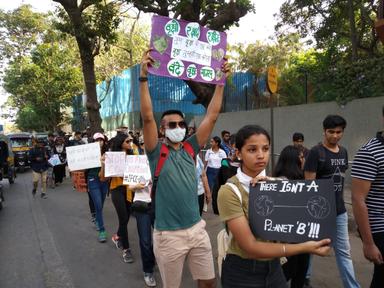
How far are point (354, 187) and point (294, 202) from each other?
102 centimetres

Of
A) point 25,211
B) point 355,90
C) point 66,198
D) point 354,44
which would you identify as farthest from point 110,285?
point 354,44

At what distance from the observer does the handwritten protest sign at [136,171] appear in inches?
197

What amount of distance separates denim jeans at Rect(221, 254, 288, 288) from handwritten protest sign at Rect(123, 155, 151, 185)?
9.08ft

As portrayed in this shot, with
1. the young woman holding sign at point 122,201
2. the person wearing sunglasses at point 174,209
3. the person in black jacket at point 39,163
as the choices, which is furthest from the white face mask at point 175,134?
the person in black jacket at point 39,163

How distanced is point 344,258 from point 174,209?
1821mm

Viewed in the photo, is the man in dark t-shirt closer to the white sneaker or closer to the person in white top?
the white sneaker

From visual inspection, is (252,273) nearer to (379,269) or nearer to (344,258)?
(379,269)

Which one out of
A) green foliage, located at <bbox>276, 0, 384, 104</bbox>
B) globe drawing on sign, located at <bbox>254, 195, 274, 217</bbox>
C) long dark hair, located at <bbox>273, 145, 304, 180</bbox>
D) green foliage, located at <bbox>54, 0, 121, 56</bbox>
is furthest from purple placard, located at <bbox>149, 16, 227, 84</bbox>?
green foliage, located at <bbox>54, 0, 121, 56</bbox>

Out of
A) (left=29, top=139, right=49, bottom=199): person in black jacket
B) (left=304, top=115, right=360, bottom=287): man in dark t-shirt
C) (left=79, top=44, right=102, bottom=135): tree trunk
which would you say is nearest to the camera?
(left=304, top=115, right=360, bottom=287): man in dark t-shirt

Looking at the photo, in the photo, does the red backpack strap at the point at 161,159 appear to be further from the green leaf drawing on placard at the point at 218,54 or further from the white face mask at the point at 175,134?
the green leaf drawing on placard at the point at 218,54

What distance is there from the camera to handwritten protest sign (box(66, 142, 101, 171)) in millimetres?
6809

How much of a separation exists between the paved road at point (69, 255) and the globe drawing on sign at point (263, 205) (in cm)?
288

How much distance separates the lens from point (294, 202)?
6.73 feet

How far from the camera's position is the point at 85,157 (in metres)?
6.91
